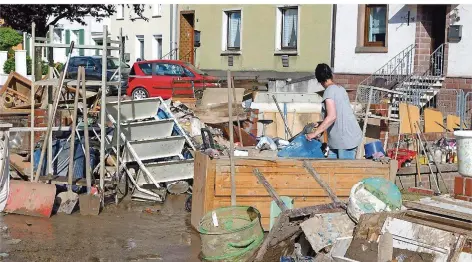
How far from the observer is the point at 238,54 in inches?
1052

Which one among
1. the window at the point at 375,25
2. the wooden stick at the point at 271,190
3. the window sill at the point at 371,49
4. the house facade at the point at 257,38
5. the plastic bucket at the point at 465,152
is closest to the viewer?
the plastic bucket at the point at 465,152

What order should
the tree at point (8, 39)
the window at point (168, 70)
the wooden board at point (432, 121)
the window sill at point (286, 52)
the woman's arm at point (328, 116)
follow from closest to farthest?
the woman's arm at point (328, 116) → the wooden board at point (432, 121) → the window at point (168, 70) → the window sill at point (286, 52) → the tree at point (8, 39)

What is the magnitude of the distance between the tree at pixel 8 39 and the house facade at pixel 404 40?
449 inches

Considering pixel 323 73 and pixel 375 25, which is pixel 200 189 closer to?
pixel 323 73

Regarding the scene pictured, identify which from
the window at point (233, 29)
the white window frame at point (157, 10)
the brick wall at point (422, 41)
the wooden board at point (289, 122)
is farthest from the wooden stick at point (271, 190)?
the white window frame at point (157, 10)

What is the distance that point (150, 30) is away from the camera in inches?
1320

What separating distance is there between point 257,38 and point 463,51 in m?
9.33

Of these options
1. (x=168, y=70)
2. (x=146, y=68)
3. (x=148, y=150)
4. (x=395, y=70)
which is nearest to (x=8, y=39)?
(x=146, y=68)

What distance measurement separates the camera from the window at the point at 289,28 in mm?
24708

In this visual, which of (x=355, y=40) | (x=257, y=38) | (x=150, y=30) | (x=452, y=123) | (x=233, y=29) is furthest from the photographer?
(x=150, y=30)

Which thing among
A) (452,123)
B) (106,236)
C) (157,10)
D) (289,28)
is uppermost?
(157,10)

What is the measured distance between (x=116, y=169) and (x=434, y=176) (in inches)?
190

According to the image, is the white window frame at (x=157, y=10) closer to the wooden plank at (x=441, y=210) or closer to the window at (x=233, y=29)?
the window at (x=233, y=29)

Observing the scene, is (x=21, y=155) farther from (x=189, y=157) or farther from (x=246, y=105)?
(x=246, y=105)
